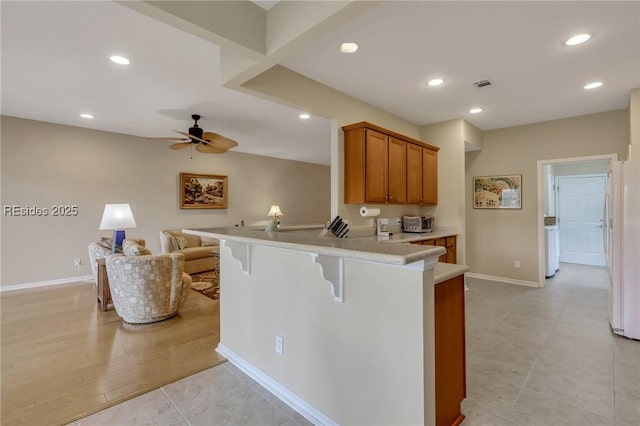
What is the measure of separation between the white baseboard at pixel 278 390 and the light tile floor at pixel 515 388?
4 centimetres

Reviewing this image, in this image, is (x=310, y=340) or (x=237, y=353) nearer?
(x=310, y=340)

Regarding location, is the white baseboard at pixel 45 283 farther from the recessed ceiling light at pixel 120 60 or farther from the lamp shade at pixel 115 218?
the recessed ceiling light at pixel 120 60

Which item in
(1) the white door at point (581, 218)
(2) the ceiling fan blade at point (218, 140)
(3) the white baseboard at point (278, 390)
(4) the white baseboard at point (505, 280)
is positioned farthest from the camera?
(1) the white door at point (581, 218)

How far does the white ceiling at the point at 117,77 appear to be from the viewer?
86.8 inches

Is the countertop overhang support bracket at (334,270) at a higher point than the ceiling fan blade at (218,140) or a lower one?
lower

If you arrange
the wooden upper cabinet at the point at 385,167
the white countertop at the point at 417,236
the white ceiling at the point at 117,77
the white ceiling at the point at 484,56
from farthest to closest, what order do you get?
1. the white countertop at the point at 417,236
2. the wooden upper cabinet at the point at 385,167
3. the white ceiling at the point at 117,77
4. the white ceiling at the point at 484,56

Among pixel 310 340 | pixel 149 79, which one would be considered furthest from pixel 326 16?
pixel 149 79

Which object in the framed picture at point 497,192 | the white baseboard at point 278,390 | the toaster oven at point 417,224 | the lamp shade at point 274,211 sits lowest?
the white baseboard at point 278,390

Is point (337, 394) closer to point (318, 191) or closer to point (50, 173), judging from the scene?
point (50, 173)

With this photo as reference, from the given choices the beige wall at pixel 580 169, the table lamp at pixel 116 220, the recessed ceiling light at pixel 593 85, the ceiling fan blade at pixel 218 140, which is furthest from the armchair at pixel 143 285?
the beige wall at pixel 580 169

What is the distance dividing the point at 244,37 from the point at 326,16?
2.08 feet

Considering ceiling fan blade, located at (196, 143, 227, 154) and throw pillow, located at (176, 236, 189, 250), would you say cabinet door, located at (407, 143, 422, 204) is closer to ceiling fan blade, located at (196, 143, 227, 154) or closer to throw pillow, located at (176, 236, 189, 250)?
ceiling fan blade, located at (196, 143, 227, 154)

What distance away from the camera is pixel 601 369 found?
2.29m

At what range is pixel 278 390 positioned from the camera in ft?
6.53
